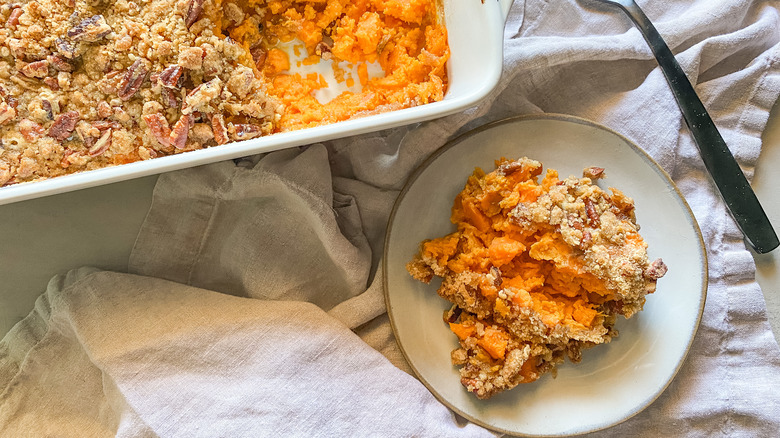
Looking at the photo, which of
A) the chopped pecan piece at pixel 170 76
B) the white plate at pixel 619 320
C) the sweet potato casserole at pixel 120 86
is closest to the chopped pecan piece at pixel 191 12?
the sweet potato casserole at pixel 120 86

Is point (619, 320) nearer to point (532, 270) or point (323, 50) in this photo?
point (532, 270)

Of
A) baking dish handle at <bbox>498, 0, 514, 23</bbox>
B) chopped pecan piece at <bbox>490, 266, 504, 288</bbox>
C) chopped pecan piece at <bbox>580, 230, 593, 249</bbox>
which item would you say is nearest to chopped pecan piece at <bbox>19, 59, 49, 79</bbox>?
baking dish handle at <bbox>498, 0, 514, 23</bbox>

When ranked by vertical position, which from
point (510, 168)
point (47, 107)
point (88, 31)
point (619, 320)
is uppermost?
point (88, 31)

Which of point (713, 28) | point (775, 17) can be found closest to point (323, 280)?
point (713, 28)

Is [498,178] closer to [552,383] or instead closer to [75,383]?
[552,383]

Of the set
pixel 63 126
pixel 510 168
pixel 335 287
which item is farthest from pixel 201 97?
pixel 510 168

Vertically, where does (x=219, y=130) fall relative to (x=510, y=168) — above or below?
above

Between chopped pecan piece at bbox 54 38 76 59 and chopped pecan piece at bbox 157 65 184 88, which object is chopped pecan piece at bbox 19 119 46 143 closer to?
chopped pecan piece at bbox 54 38 76 59
